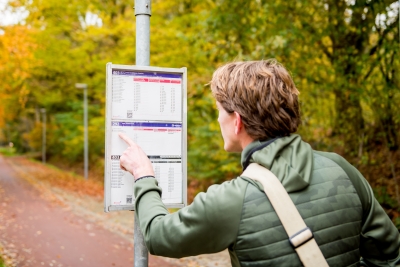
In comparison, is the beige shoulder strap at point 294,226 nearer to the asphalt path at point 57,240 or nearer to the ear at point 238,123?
the ear at point 238,123

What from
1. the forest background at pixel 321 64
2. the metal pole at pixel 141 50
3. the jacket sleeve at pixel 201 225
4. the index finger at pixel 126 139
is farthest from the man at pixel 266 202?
the forest background at pixel 321 64

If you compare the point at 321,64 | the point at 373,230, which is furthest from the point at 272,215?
the point at 321,64

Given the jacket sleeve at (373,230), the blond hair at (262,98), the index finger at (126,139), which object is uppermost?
the blond hair at (262,98)

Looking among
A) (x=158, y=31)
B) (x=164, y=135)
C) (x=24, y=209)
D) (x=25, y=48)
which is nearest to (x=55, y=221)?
(x=24, y=209)

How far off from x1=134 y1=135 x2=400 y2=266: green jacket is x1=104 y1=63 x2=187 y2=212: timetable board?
649 mm

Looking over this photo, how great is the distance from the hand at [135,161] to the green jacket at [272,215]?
22 centimetres

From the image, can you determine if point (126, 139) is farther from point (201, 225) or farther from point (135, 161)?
point (201, 225)

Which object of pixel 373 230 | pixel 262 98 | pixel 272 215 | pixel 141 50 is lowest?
pixel 373 230

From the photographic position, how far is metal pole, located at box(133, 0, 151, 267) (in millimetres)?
2379

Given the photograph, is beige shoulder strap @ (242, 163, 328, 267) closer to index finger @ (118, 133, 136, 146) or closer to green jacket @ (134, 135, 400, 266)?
green jacket @ (134, 135, 400, 266)

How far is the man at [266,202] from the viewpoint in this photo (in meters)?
1.39

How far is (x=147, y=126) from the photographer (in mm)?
2293

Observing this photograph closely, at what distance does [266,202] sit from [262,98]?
1.20 feet

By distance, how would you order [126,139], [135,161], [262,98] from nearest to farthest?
[262,98], [135,161], [126,139]
